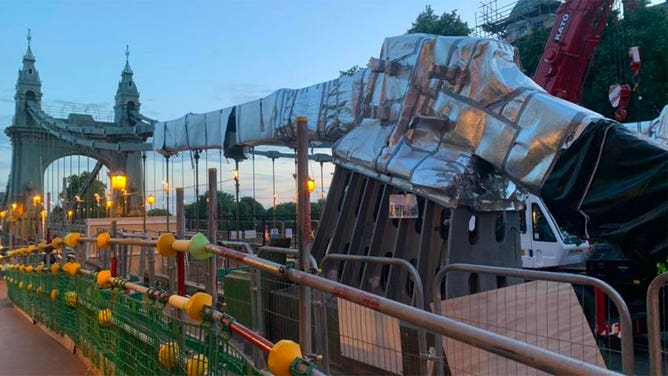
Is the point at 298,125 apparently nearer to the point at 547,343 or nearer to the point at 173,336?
the point at 173,336

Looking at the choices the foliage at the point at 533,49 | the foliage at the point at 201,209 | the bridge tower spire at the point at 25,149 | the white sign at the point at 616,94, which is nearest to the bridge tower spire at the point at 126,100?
the bridge tower spire at the point at 25,149

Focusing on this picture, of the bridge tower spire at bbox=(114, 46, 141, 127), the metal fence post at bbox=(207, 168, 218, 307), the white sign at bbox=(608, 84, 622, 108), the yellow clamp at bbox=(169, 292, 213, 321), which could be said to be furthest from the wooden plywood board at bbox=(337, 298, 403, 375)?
the bridge tower spire at bbox=(114, 46, 141, 127)

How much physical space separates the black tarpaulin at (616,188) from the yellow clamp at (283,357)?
9.99 feet

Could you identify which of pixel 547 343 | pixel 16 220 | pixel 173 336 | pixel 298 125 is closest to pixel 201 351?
pixel 173 336

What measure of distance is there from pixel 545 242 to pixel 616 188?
5679 millimetres

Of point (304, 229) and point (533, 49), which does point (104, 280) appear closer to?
point (304, 229)

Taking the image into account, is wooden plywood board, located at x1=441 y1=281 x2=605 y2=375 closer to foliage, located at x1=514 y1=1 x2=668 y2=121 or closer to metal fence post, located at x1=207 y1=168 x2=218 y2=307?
metal fence post, located at x1=207 y1=168 x2=218 y2=307

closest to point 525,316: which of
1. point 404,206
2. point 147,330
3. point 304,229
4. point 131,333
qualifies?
point 404,206

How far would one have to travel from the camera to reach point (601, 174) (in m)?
4.28

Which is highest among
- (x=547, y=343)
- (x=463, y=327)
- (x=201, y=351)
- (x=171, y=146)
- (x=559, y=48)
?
(x=559, y=48)

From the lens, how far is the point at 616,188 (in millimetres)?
4184

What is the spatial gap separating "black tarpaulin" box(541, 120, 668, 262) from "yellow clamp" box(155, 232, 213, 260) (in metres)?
2.84

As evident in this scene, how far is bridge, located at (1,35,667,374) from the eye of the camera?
11.5ft

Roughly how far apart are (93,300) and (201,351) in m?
3.09
